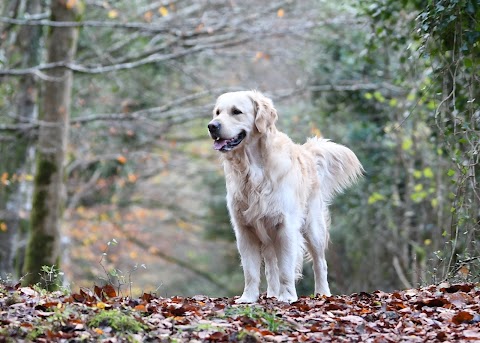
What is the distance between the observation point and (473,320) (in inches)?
210

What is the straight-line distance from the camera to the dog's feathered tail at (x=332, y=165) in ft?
28.1

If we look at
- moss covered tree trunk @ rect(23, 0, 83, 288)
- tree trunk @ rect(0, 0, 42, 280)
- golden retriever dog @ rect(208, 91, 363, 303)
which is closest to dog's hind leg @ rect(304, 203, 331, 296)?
golden retriever dog @ rect(208, 91, 363, 303)

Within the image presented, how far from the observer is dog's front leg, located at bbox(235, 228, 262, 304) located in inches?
273

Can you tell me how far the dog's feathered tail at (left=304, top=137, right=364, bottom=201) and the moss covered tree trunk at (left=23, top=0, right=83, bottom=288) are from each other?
556cm

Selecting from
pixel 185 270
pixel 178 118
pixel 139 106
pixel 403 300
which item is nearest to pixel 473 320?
pixel 403 300

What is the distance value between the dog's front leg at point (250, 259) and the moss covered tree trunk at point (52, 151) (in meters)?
6.22

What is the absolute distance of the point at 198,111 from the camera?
54.0 ft

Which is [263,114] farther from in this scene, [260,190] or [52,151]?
[52,151]

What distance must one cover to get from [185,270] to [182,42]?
1408 centimetres

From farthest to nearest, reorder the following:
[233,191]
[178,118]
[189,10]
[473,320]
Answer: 1. [178,118]
2. [189,10]
3. [233,191]
4. [473,320]

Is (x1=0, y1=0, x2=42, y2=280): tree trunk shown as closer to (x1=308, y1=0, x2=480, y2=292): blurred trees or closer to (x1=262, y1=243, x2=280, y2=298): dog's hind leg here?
(x1=308, y1=0, x2=480, y2=292): blurred trees

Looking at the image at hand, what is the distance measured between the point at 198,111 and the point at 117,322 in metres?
11.9

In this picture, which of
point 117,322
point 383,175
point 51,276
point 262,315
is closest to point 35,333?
point 117,322

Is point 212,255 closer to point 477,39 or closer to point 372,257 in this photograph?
point 372,257
